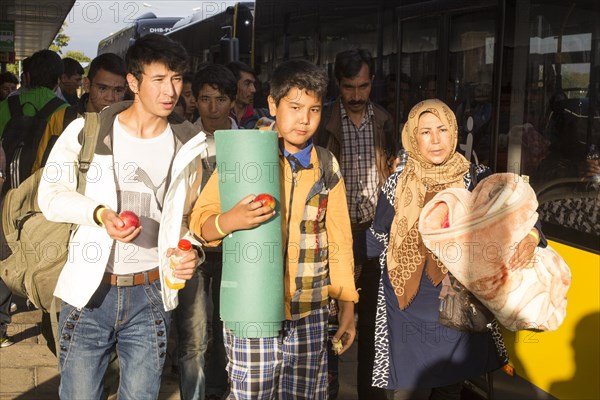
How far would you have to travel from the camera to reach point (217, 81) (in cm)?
570

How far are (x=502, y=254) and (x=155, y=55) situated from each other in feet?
5.42

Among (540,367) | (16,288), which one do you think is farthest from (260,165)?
(540,367)

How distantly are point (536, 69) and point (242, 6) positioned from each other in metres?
10.1

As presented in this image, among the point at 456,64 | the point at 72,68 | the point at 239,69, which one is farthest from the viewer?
the point at 72,68

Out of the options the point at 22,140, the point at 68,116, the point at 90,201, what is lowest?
the point at 90,201

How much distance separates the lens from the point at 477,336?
4504 mm

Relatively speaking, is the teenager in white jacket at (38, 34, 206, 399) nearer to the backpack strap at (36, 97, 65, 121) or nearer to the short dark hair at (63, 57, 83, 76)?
the backpack strap at (36, 97, 65, 121)

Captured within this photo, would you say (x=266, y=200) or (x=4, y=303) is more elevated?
(x=266, y=200)

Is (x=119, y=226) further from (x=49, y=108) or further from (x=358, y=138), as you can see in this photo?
(x=358, y=138)

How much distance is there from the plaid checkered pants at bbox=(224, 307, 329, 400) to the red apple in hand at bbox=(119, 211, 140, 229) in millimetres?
623

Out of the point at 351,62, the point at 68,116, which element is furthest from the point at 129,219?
the point at 351,62

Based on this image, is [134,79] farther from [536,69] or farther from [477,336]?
[536,69]

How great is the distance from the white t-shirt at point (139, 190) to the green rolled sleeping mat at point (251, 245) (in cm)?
30

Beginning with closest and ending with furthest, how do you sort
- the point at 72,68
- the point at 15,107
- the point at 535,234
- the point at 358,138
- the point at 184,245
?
the point at 184,245
the point at 535,234
the point at 358,138
the point at 15,107
the point at 72,68
